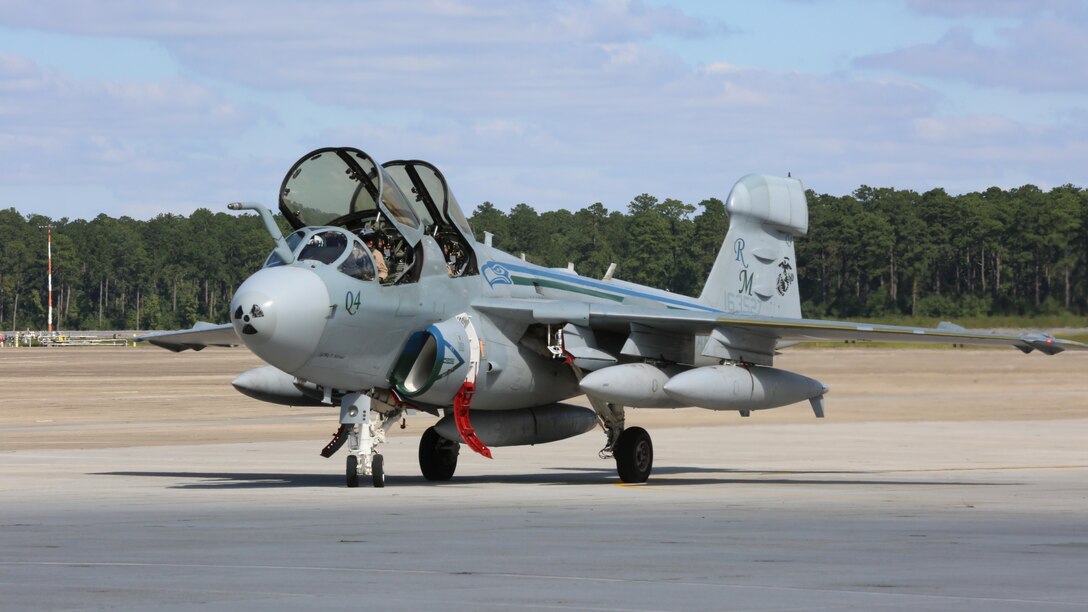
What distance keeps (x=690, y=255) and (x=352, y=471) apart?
13481 cm

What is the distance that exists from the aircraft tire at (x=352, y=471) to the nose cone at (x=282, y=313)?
1.44 meters

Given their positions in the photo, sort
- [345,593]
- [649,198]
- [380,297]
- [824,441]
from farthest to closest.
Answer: [649,198] → [824,441] → [380,297] → [345,593]

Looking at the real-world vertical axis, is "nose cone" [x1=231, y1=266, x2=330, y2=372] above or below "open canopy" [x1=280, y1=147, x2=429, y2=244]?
below

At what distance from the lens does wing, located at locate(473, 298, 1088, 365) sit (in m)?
21.3

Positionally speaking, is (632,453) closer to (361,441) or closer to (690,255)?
(361,441)

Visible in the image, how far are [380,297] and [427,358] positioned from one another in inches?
47.6

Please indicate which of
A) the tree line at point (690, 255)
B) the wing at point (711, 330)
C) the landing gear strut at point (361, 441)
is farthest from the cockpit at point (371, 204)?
the tree line at point (690, 255)

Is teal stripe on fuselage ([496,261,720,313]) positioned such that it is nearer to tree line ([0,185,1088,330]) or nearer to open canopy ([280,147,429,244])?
open canopy ([280,147,429,244])

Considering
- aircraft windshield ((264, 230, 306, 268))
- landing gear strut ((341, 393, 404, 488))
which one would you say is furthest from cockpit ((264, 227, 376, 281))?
landing gear strut ((341, 393, 404, 488))

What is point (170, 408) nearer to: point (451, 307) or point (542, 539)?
point (451, 307)

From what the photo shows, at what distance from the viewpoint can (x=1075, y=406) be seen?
149 feet

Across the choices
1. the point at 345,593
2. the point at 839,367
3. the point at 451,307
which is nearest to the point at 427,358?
the point at 451,307

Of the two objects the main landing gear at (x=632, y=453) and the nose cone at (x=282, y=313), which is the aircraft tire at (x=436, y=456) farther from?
the nose cone at (x=282, y=313)

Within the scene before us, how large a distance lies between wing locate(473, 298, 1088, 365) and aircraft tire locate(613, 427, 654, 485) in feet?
3.77
